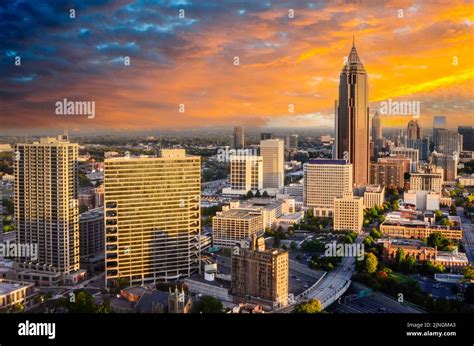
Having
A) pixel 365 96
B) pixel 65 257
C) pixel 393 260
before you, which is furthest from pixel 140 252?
pixel 365 96

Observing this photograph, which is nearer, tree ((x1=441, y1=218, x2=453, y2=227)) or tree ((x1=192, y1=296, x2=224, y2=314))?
tree ((x1=192, y1=296, x2=224, y2=314))

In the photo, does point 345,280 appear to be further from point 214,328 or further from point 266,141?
point 266,141

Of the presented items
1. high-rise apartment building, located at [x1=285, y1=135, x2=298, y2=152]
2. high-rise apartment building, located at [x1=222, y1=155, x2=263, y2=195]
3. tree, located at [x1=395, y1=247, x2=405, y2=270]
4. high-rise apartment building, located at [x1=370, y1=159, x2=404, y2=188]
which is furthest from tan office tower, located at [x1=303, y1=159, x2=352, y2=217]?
tree, located at [x1=395, y1=247, x2=405, y2=270]

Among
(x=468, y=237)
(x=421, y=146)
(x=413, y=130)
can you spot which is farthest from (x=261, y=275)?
(x=421, y=146)

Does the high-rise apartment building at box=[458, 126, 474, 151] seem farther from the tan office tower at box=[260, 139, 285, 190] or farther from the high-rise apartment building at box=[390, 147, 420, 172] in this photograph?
the tan office tower at box=[260, 139, 285, 190]

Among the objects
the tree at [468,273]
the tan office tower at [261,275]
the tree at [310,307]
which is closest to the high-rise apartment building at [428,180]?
the tree at [468,273]

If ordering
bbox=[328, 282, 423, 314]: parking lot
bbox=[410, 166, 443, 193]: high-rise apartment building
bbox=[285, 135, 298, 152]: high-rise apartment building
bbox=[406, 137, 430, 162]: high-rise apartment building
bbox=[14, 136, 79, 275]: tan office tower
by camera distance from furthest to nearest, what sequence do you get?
bbox=[406, 137, 430, 162]: high-rise apartment building < bbox=[410, 166, 443, 193]: high-rise apartment building < bbox=[285, 135, 298, 152]: high-rise apartment building < bbox=[14, 136, 79, 275]: tan office tower < bbox=[328, 282, 423, 314]: parking lot

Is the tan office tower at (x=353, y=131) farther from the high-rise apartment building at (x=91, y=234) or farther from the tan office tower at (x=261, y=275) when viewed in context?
the tan office tower at (x=261, y=275)

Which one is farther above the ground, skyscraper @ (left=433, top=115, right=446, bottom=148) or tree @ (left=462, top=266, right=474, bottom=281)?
skyscraper @ (left=433, top=115, right=446, bottom=148)
